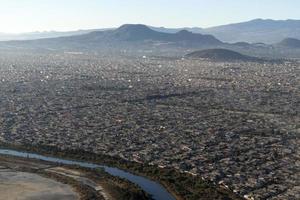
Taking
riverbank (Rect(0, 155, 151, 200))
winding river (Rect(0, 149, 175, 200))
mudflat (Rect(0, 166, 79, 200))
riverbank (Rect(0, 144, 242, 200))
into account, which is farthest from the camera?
winding river (Rect(0, 149, 175, 200))

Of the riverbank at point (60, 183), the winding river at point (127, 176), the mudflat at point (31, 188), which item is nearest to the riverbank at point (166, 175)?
the winding river at point (127, 176)

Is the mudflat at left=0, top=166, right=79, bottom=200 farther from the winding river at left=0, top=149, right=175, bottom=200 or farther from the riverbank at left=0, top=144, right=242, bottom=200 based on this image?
the riverbank at left=0, top=144, right=242, bottom=200

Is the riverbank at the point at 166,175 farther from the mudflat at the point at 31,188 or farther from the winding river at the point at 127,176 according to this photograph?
the mudflat at the point at 31,188

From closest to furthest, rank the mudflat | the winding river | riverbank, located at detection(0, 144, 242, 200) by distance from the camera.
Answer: the mudflat, riverbank, located at detection(0, 144, 242, 200), the winding river

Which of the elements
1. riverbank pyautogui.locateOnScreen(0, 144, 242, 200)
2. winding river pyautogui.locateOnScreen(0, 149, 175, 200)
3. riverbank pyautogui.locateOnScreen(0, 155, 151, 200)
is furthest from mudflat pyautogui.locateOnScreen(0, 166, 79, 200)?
riverbank pyautogui.locateOnScreen(0, 144, 242, 200)

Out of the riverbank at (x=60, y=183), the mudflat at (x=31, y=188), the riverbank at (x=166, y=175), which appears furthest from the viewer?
the riverbank at (x=166, y=175)

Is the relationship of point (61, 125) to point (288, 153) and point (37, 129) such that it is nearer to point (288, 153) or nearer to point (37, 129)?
point (37, 129)
